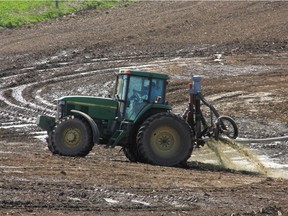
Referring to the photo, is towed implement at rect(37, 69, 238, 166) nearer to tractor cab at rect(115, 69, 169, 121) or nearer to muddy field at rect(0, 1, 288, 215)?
tractor cab at rect(115, 69, 169, 121)

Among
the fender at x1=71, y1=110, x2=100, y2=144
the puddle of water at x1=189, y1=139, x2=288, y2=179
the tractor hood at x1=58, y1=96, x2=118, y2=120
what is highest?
the tractor hood at x1=58, y1=96, x2=118, y2=120

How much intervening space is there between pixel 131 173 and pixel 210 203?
2547mm

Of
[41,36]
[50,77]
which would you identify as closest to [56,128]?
[50,77]

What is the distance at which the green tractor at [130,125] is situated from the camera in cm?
1778

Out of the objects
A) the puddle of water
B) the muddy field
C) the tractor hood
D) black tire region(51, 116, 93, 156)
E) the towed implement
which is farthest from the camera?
the puddle of water

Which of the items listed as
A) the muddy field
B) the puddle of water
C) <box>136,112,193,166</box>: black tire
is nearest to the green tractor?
<box>136,112,193,166</box>: black tire

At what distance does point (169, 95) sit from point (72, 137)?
10.9 metres

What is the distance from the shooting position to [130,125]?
714 inches

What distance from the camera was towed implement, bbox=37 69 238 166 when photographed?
1780 cm

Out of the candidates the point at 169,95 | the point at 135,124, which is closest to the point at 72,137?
the point at 135,124

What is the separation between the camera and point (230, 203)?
42.8 ft

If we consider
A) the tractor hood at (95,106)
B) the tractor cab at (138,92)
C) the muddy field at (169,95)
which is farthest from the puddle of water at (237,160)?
the tractor hood at (95,106)

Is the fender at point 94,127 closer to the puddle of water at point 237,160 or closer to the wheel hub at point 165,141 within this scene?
the wheel hub at point 165,141

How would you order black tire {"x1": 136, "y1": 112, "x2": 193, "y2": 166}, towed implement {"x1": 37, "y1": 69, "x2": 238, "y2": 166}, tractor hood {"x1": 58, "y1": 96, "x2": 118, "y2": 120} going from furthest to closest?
tractor hood {"x1": 58, "y1": 96, "x2": 118, "y2": 120} < towed implement {"x1": 37, "y1": 69, "x2": 238, "y2": 166} < black tire {"x1": 136, "y1": 112, "x2": 193, "y2": 166}
